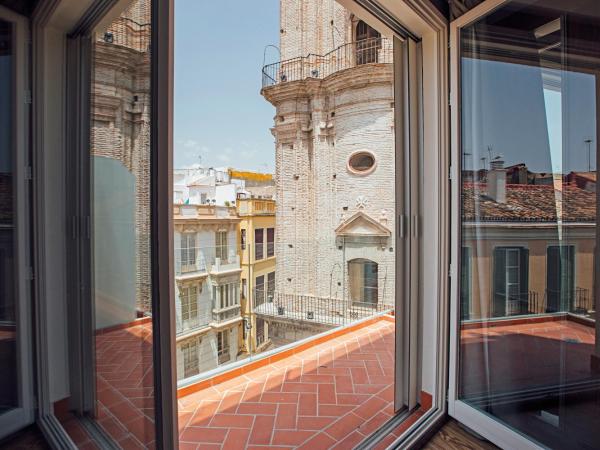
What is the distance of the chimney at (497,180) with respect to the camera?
1.44 m

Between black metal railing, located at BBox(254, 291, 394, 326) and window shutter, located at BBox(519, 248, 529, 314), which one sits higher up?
window shutter, located at BBox(519, 248, 529, 314)

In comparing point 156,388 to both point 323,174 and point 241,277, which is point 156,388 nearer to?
point 241,277

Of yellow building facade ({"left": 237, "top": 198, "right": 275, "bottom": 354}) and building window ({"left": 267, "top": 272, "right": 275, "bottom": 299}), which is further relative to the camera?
building window ({"left": 267, "top": 272, "right": 275, "bottom": 299})

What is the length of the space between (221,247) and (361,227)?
11.4 feet

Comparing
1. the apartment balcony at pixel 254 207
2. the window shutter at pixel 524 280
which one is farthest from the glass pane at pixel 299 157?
the window shutter at pixel 524 280

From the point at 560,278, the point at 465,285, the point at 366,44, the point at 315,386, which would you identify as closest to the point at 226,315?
the point at 315,386

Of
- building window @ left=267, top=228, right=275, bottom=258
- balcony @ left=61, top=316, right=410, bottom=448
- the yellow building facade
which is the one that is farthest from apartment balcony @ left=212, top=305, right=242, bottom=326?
balcony @ left=61, top=316, right=410, bottom=448

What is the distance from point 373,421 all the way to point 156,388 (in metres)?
1.14

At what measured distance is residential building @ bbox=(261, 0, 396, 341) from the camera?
26.7 feet

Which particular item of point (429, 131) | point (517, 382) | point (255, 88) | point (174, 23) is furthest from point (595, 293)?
point (255, 88)

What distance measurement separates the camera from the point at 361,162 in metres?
8.59

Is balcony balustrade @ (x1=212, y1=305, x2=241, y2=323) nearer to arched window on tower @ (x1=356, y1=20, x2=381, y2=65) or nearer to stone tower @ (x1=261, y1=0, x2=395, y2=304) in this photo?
stone tower @ (x1=261, y1=0, x2=395, y2=304)

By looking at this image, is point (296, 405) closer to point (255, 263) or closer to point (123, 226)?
point (123, 226)

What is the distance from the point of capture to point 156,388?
37.4 inches
